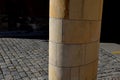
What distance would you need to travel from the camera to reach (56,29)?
120 inches

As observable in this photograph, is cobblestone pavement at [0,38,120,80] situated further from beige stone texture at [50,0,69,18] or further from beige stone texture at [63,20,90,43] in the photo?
beige stone texture at [50,0,69,18]

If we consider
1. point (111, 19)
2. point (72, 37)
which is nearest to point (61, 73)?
point (72, 37)

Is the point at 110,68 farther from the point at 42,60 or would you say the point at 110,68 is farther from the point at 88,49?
the point at 88,49

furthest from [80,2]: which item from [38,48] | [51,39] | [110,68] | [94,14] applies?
[38,48]

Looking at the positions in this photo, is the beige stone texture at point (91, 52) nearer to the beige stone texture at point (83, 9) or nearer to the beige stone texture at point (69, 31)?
the beige stone texture at point (69, 31)

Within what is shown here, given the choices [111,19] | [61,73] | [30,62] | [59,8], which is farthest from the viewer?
[111,19]

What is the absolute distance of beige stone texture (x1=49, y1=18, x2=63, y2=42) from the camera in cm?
301

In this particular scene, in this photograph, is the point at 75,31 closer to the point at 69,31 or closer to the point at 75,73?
the point at 69,31

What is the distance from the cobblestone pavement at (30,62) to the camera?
6191mm

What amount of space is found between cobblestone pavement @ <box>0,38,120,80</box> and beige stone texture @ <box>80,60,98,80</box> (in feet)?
8.88

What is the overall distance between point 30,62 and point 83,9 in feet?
15.4

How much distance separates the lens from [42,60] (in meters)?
7.67

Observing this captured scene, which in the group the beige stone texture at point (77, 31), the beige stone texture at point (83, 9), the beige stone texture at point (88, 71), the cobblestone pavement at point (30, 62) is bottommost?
the cobblestone pavement at point (30, 62)

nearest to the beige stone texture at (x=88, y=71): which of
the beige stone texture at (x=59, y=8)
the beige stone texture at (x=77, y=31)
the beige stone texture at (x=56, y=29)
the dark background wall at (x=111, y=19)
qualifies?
the beige stone texture at (x=77, y=31)
